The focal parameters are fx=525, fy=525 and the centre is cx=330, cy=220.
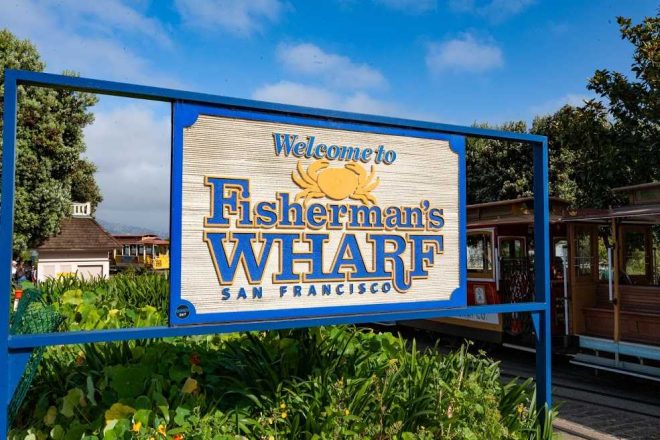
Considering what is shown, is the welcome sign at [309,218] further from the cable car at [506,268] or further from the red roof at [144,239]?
the red roof at [144,239]

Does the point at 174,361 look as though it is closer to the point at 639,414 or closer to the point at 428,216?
the point at 428,216

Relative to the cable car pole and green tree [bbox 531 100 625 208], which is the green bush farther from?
green tree [bbox 531 100 625 208]

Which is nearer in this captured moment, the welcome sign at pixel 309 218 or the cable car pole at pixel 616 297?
the welcome sign at pixel 309 218

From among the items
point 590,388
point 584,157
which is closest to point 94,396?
point 590,388

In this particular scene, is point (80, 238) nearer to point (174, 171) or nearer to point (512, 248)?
point (512, 248)

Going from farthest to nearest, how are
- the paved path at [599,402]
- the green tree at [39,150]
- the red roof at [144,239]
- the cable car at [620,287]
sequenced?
the red roof at [144,239]
the green tree at [39,150]
the cable car at [620,287]
the paved path at [599,402]

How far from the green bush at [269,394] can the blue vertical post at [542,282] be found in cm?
18

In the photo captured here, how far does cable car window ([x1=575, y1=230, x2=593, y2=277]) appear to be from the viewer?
10.7 m

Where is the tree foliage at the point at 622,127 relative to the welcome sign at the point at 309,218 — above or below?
above

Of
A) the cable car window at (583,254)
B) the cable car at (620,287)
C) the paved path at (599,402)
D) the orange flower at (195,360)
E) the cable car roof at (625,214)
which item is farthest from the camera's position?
the cable car window at (583,254)

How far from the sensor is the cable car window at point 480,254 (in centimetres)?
1232

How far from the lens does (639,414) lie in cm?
779

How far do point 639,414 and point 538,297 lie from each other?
4.60 m

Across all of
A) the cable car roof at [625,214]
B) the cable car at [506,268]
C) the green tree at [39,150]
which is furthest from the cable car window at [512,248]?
the green tree at [39,150]
